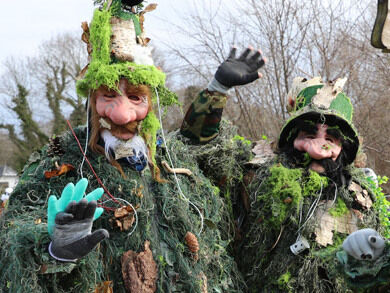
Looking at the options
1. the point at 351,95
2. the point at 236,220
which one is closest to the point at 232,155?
the point at 236,220

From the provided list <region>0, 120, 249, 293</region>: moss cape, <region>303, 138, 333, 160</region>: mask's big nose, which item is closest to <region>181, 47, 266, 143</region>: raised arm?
<region>0, 120, 249, 293</region>: moss cape

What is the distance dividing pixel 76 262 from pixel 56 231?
194 mm

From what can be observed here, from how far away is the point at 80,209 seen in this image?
1.92m

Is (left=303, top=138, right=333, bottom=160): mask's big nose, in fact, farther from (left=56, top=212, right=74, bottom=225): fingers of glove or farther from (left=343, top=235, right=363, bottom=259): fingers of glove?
(left=56, top=212, right=74, bottom=225): fingers of glove

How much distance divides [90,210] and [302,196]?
4.79 ft

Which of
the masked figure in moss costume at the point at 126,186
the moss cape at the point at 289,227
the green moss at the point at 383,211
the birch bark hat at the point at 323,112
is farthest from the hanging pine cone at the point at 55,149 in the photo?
the green moss at the point at 383,211

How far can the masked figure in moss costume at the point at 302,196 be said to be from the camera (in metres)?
2.86

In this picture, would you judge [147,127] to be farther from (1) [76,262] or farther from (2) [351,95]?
(2) [351,95]

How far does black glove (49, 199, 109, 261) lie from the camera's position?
192 cm

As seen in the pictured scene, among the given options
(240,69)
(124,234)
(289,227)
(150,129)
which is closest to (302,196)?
(289,227)

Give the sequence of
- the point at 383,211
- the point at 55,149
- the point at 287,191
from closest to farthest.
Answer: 1. the point at 55,149
2. the point at 287,191
3. the point at 383,211

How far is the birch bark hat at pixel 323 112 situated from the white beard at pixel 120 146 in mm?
1077

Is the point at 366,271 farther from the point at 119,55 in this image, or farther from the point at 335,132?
the point at 119,55

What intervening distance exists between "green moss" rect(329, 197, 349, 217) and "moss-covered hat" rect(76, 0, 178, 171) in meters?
1.14
